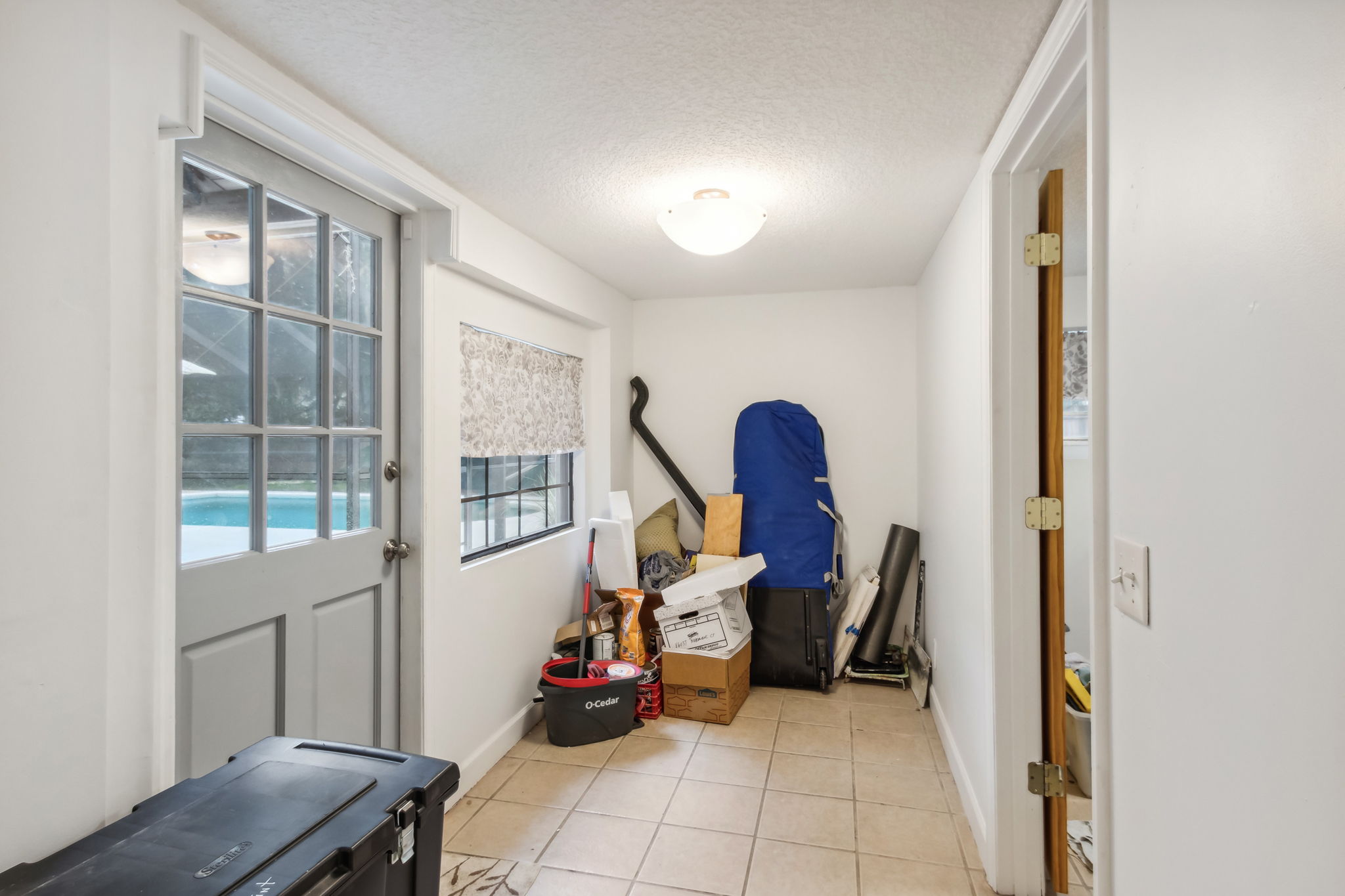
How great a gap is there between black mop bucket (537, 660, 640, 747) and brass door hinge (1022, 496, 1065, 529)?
1800 millimetres

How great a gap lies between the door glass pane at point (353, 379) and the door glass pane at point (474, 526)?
2.15 ft

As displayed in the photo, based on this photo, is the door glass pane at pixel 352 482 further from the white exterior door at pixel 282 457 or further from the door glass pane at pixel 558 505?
the door glass pane at pixel 558 505

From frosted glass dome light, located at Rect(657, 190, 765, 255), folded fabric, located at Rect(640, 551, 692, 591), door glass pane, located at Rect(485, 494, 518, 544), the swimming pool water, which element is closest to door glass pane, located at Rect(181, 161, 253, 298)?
the swimming pool water

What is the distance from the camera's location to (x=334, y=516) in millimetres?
2084

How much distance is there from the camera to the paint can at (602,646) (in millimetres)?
3240

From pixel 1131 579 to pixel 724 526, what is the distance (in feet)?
9.35

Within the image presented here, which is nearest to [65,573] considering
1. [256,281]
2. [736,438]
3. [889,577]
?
[256,281]

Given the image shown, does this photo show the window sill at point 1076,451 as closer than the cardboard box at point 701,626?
No

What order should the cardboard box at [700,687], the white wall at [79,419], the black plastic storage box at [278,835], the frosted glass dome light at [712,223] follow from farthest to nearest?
the cardboard box at [700,687] < the frosted glass dome light at [712,223] < the white wall at [79,419] < the black plastic storage box at [278,835]

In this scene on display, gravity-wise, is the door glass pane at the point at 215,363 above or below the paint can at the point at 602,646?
above

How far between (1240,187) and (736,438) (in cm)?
330

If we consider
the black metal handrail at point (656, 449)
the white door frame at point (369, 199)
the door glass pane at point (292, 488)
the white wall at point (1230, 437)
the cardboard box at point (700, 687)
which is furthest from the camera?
the black metal handrail at point (656, 449)

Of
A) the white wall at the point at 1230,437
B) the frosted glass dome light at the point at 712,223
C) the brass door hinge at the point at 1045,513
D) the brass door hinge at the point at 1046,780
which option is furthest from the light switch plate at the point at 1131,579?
the frosted glass dome light at the point at 712,223

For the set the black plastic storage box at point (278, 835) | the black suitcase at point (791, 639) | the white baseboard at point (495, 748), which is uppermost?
the black plastic storage box at point (278, 835)
